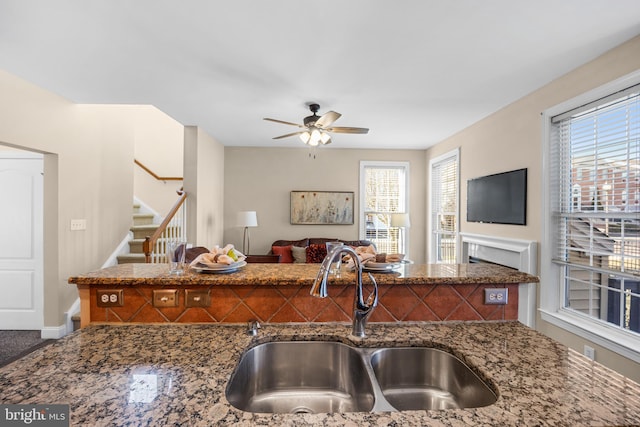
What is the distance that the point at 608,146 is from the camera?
227cm

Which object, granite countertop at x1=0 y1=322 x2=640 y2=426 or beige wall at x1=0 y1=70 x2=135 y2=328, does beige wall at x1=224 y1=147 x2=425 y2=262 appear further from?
granite countertop at x1=0 y1=322 x2=640 y2=426

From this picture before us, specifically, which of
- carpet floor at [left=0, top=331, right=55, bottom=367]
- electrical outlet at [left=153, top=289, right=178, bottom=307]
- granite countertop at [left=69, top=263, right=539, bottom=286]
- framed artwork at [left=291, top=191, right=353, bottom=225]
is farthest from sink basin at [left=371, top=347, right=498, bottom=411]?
framed artwork at [left=291, top=191, right=353, bottom=225]

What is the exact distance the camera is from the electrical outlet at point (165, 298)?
1.24m

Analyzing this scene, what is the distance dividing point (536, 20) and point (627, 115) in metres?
1.00

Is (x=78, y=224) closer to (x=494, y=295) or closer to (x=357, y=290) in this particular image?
(x=357, y=290)

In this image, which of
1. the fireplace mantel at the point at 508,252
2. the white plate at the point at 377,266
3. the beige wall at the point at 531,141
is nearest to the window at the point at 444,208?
the beige wall at the point at 531,141

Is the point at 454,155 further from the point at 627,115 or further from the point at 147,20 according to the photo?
the point at 147,20

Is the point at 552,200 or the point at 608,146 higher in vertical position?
the point at 608,146

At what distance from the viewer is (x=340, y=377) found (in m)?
1.12

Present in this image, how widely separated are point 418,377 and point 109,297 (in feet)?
4.03

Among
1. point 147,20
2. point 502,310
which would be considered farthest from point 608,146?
point 147,20

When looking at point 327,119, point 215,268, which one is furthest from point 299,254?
point 215,268

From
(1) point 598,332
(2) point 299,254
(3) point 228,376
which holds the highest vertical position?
(3) point 228,376

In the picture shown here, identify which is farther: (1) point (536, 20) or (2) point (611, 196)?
(2) point (611, 196)
